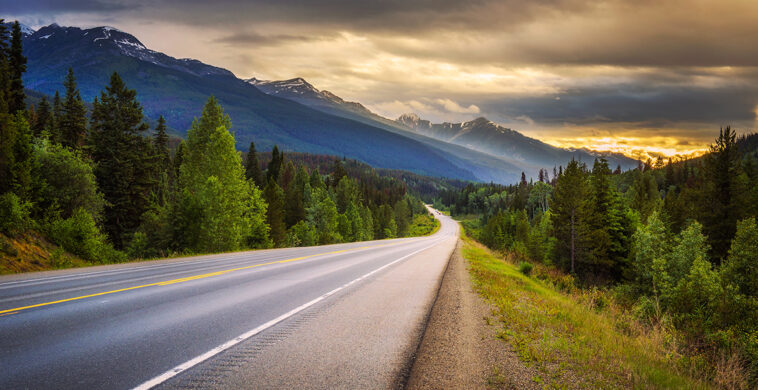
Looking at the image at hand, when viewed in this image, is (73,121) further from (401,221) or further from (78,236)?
(401,221)

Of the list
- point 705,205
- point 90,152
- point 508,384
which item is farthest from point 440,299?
point 705,205

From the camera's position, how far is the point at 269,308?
27.0 feet

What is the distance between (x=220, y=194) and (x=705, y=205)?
49.1 metres

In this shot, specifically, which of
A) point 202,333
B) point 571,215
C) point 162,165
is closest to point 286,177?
point 162,165

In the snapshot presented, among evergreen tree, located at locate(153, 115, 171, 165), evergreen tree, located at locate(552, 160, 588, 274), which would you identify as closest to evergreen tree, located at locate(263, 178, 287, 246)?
evergreen tree, located at locate(153, 115, 171, 165)

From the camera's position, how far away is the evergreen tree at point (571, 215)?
43062 mm

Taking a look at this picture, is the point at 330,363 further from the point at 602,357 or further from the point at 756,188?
the point at 756,188

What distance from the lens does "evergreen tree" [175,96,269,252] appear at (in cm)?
Result: 2788

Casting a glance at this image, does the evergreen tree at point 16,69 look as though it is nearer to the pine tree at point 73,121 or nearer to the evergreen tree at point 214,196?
the pine tree at point 73,121

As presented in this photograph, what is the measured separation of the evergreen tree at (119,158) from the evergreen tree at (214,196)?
15.5 feet

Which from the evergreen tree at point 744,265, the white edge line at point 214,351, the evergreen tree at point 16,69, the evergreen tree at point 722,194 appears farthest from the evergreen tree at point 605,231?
the evergreen tree at point 16,69

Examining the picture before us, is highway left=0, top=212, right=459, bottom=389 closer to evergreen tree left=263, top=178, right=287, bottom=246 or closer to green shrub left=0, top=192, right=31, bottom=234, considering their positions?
green shrub left=0, top=192, right=31, bottom=234

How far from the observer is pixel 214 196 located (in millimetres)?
28953

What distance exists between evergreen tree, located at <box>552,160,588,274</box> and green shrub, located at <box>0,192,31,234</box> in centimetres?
4554
